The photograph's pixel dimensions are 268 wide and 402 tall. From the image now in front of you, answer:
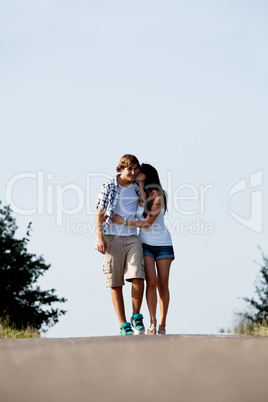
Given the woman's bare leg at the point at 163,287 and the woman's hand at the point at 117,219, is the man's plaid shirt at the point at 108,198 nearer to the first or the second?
the woman's hand at the point at 117,219

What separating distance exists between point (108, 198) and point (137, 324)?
4.85ft

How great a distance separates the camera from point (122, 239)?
6762 mm

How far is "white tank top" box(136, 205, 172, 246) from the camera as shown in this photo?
6.76 metres

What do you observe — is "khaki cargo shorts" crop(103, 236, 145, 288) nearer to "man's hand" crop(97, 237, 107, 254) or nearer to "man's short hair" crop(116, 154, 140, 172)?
"man's hand" crop(97, 237, 107, 254)

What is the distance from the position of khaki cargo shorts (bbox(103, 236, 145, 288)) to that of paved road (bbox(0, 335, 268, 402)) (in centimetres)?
288

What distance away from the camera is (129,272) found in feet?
22.0

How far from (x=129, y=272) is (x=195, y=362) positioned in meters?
3.41

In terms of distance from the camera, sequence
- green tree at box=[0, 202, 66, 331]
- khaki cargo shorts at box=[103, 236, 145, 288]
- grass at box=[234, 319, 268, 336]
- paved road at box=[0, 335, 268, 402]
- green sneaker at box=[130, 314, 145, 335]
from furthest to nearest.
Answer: green tree at box=[0, 202, 66, 331] → grass at box=[234, 319, 268, 336] → khaki cargo shorts at box=[103, 236, 145, 288] → green sneaker at box=[130, 314, 145, 335] → paved road at box=[0, 335, 268, 402]

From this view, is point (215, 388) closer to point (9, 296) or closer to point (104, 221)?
point (104, 221)

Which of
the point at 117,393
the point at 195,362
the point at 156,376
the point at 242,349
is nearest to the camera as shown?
the point at 117,393

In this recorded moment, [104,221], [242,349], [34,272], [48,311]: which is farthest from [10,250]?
[242,349]

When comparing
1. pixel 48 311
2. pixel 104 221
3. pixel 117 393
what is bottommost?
pixel 48 311

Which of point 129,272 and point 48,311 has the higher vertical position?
point 129,272

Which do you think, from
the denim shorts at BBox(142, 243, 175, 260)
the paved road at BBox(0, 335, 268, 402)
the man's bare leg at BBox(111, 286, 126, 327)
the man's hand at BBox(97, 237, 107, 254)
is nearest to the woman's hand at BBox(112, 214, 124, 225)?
the man's hand at BBox(97, 237, 107, 254)
